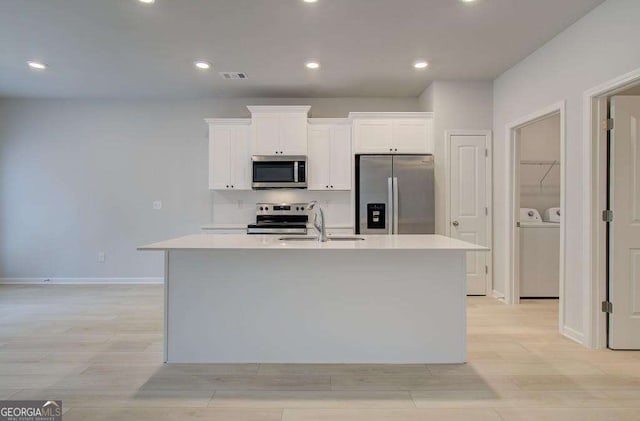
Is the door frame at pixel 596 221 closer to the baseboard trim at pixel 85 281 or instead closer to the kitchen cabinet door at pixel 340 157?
the kitchen cabinet door at pixel 340 157

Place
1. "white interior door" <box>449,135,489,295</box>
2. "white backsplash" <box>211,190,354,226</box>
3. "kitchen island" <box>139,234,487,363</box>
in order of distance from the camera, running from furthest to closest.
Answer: "white backsplash" <box>211,190,354,226</box>
"white interior door" <box>449,135,489,295</box>
"kitchen island" <box>139,234,487,363</box>

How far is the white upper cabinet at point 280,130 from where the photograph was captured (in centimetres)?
461

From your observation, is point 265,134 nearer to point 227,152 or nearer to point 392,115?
point 227,152

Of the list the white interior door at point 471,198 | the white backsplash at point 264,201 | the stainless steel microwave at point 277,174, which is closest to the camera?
the white interior door at point 471,198

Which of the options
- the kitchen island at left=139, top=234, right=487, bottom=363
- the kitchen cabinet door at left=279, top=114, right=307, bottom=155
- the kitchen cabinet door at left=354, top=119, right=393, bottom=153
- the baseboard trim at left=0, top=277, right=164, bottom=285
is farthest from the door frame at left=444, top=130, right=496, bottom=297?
the baseboard trim at left=0, top=277, right=164, bottom=285

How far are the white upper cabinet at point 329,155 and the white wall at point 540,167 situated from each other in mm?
2320

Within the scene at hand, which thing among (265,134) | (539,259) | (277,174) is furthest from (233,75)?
(539,259)

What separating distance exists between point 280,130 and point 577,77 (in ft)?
10.2

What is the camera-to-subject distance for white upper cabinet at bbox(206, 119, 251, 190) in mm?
4699

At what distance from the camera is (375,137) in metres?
4.50

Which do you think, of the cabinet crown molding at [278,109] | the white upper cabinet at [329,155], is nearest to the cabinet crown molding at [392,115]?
the white upper cabinet at [329,155]

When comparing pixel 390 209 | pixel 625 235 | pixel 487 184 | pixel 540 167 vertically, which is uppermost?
pixel 540 167

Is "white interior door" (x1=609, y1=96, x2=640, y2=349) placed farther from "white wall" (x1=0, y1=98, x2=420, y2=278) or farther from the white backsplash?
"white wall" (x1=0, y1=98, x2=420, y2=278)

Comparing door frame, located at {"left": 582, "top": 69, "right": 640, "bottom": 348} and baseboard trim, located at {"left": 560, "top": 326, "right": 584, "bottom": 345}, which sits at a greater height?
door frame, located at {"left": 582, "top": 69, "right": 640, "bottom": 348}
